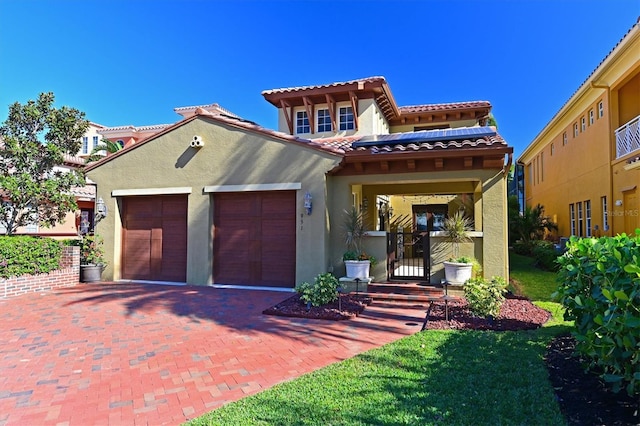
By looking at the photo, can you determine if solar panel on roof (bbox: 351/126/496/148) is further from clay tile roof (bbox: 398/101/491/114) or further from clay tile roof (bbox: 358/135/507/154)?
clay tile roof (bbox: 398/101/491/114)

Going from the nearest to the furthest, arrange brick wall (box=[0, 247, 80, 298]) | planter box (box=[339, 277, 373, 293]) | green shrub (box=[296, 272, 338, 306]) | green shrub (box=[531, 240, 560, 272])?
green shrub (box=[296, 272, 338, 306]) < planter box (box=[339, 277, 373, 293]) < brick wall (box=[0, 247, 80, 298]) < green shrub (box=[531, 240, 560, 272])

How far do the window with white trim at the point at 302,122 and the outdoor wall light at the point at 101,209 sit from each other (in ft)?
25.6

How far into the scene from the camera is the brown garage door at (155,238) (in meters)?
11.5

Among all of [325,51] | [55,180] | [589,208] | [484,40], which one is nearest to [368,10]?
[325,51]

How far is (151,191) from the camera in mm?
11570

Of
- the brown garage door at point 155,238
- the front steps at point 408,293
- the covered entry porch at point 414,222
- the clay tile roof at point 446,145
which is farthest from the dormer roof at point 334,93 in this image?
the front steps at point 408,293

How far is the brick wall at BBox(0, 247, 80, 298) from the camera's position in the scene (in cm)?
948

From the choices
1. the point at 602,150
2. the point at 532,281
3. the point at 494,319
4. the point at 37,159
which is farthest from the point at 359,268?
the point at 602,150

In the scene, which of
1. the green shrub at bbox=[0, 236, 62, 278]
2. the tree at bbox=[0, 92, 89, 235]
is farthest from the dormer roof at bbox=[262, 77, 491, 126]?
the green shrub at bbox=[0, 236, 62, 278]

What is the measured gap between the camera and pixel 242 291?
10.1 metres

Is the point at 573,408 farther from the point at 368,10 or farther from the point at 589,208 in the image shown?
the point at 589,208

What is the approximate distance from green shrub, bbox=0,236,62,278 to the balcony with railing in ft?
63.4

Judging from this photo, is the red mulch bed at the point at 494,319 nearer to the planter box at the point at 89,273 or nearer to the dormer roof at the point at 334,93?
the dormer roof at the point at 334,93

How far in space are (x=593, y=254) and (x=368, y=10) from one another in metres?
12.8
